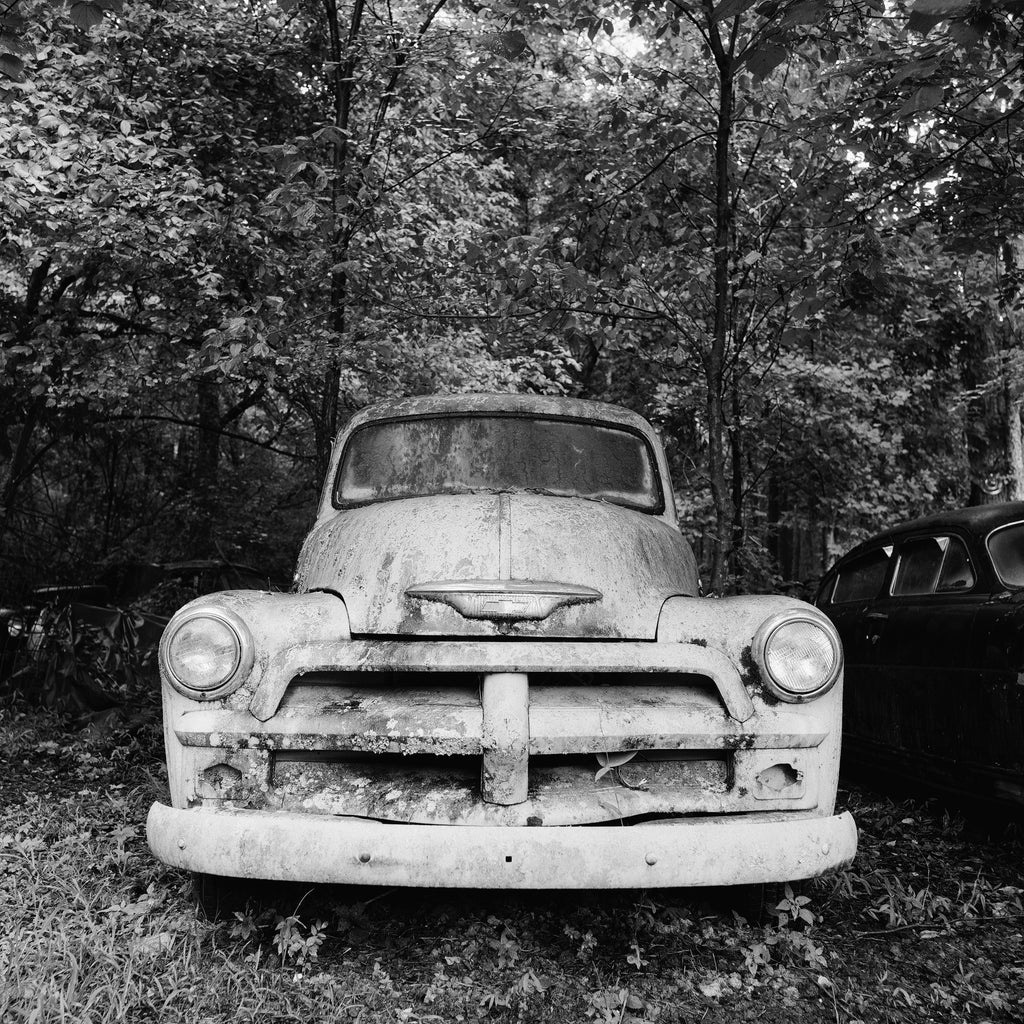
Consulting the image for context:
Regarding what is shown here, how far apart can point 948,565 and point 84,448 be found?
957 cm

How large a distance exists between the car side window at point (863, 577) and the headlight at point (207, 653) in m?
3.96

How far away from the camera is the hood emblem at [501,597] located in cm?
298

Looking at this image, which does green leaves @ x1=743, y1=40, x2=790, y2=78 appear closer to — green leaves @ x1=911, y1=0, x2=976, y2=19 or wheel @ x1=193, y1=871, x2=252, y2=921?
green leaves @ x1=911, y1=0, x2=976, y2=19

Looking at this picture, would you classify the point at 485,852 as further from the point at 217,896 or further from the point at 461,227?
the point at 461,227

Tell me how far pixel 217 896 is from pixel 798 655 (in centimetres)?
206

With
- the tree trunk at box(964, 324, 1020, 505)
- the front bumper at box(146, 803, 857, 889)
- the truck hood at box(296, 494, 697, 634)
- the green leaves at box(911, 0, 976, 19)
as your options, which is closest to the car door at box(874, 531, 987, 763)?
the truck hood at box(296, 494, 697, 634)

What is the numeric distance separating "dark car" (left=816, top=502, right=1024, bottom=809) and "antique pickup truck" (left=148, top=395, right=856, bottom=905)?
146 cm

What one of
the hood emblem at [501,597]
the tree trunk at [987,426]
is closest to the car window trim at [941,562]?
the hood emblem at [501,597]

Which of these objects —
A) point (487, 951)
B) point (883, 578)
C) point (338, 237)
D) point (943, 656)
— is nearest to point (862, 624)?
point (883, 578)

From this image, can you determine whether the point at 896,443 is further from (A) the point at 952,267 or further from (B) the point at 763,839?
(B) the point at 763,839

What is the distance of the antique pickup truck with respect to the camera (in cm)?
260

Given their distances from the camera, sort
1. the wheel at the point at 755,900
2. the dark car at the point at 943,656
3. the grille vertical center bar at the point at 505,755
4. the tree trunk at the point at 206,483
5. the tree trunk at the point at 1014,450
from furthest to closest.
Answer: the tree trunk at the point at 206,483 → the tree trunk at the point at 1014,450 → the dark car at the point at 943,656 → the wheel at the point at 755,900 → the grille vertical center bar at the point at 505,755

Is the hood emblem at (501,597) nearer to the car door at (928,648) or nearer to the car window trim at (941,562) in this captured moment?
the car door at (928,648)

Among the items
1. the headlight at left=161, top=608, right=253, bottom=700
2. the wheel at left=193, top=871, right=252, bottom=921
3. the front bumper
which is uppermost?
the headlight at left=161, top=608, right=253, bottom=700
